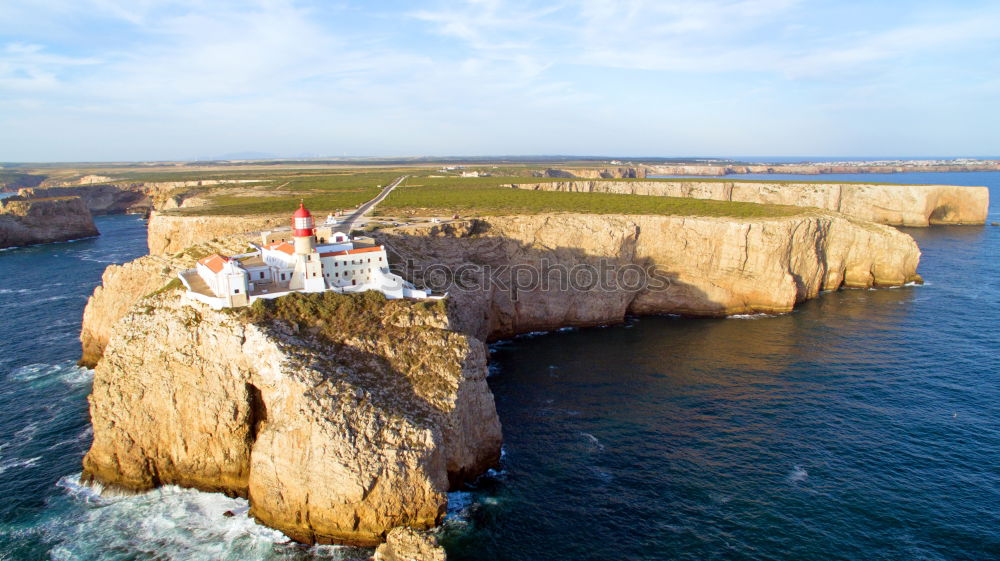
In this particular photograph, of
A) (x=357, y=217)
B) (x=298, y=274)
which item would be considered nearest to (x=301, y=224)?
(x=298, y=274)

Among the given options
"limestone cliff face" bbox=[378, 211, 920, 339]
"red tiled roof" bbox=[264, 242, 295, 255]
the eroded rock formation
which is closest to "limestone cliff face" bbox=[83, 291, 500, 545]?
the eroded rock formation

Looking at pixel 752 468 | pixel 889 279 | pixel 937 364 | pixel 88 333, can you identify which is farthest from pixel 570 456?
pixel 889 279

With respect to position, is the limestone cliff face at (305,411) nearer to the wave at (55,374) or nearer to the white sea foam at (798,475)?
the wave at (55,374)

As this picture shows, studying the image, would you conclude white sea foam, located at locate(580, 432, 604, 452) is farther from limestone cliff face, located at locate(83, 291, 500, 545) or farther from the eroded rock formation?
the eroded rock formation

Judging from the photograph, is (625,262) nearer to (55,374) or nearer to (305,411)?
(305,411)

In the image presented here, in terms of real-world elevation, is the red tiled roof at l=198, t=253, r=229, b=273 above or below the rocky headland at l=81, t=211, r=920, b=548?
above

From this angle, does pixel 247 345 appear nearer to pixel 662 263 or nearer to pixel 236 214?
pixel 236 214
